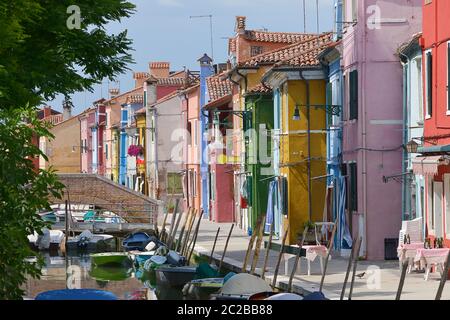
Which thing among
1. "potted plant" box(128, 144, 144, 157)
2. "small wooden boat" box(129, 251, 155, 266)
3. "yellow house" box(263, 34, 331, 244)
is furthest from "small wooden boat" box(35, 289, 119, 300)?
"potted plant" box(128, 144, 144, 157)

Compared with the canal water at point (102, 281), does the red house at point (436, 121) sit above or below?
above

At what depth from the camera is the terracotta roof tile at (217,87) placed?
64963 millimetres

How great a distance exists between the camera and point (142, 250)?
51.8 m

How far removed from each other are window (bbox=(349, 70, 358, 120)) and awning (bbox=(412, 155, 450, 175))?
23.5 feet

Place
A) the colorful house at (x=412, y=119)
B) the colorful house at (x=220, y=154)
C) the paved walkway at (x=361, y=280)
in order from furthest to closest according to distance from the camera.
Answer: the colorful house at (x=220, y=154), the colorful house at (x=412, y=119), the paved walkway at (x=361, y=280)

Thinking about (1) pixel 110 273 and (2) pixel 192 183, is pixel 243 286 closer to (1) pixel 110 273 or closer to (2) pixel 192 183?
(1) pixel 110 273

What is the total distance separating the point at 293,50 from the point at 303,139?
5712 mm

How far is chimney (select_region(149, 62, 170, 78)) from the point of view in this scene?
95.3 m

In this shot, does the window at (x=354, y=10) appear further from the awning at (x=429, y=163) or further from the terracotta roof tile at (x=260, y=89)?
the terracotta roof tile at (x=260, y=89)

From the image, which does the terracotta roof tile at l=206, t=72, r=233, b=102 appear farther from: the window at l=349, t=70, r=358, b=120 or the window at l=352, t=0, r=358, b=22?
the window at l=352, t=0, r=358, b=22

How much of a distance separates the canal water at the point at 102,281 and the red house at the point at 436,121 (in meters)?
6.30

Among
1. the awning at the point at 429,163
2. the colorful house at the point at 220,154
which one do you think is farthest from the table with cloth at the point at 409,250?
the colorful house at the point at 220,154

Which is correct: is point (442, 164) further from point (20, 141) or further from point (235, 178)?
point (235, 178)
